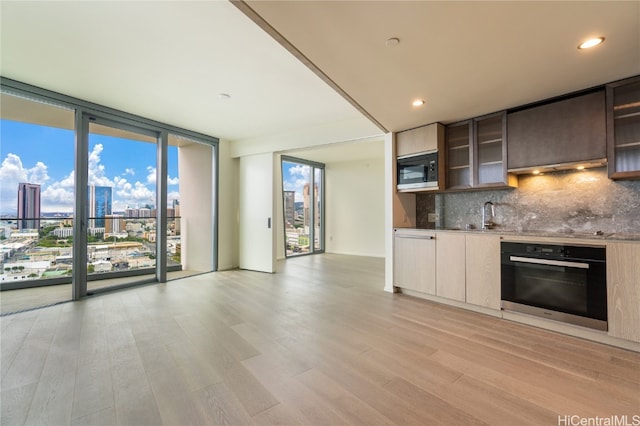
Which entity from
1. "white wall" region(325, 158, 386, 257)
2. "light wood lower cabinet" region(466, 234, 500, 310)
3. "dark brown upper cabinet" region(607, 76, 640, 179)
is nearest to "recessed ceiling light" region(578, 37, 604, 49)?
"dark brown upper cabinet" region(607, 76, 640, 179)

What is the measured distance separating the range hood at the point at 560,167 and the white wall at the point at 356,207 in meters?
4.13

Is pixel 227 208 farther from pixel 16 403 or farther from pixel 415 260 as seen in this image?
pixel 16 403

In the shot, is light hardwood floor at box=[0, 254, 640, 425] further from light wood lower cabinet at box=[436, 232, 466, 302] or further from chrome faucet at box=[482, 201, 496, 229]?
chrome faucet at box=[482, 201, 496, 229]

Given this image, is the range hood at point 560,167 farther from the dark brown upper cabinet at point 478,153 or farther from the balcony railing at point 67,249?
the balcony railing at point 67,249

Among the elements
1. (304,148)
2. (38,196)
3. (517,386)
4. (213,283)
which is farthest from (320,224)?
(517,386)

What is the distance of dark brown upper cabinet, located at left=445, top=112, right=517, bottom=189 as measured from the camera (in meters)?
3.14

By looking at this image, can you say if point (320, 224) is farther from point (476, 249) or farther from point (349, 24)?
point (349, 24)

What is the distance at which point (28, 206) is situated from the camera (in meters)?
3.76

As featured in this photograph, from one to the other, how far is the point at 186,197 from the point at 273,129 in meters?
2.22

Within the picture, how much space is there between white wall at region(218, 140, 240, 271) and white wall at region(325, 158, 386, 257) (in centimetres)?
314

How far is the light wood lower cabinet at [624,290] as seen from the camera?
215 centimetres

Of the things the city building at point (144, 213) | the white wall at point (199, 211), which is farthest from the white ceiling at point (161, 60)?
the city building at point (144, 213)

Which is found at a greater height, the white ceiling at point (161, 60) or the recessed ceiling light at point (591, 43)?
the white ceiling at point (161, 60)

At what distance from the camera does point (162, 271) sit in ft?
15.0
